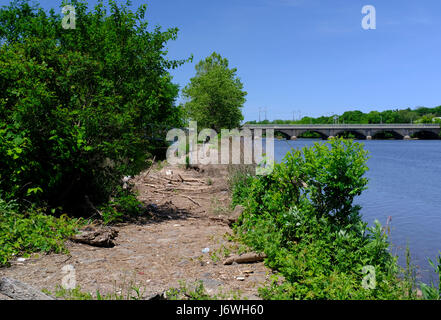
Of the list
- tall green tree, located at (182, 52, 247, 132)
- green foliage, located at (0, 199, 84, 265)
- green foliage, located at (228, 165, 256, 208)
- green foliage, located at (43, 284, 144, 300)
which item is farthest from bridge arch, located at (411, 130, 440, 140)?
green foliage, located at (43, 284, 144, 300)

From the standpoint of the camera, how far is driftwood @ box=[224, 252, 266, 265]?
18.3 ft

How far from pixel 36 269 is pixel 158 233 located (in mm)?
2817

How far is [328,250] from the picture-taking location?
5.39 meters

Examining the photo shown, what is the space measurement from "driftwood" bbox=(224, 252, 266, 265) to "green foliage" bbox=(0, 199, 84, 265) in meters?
2.56

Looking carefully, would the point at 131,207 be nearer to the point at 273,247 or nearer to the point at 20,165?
the point at 20,165

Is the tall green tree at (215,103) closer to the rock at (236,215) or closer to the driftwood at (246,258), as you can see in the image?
the rock at (236,215)

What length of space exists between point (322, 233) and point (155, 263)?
2547 millimetres

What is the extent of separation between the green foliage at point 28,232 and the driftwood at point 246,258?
2.56 meters

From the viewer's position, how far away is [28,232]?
6.23 meters

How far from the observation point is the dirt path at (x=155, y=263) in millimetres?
4672

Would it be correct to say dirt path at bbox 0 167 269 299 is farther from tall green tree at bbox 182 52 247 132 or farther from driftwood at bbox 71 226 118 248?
tall green tree at bbox 182 52 247 132
